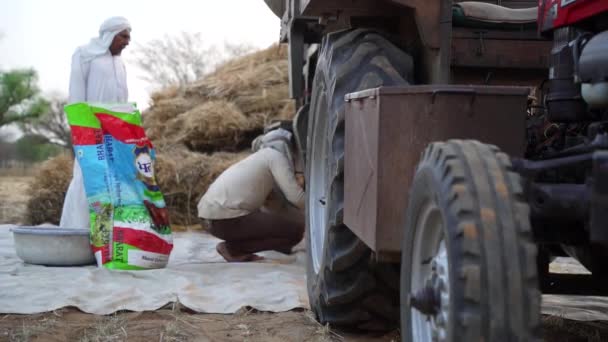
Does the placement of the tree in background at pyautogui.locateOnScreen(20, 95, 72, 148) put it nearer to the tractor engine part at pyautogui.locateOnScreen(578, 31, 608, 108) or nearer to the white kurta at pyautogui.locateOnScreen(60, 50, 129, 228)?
the white kurta at pyautogui.locateOnScreen(60, 50, 129, 228)

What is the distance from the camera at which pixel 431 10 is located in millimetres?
3568

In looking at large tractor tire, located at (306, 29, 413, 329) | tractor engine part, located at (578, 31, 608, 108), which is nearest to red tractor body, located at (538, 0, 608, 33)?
tractor engine part, located at (578, 31, 608, 108)

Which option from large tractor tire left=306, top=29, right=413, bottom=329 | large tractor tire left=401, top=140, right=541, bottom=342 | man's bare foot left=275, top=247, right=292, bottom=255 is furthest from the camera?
man's bare foot left=275, top=247, right=292, bottom=255

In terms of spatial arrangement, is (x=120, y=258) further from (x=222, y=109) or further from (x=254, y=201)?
(x=222, y=109)

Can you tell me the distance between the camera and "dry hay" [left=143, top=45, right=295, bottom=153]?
31.2ft

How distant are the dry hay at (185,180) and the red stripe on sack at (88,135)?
126 inches

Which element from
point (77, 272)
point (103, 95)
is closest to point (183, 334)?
point (77, 272)

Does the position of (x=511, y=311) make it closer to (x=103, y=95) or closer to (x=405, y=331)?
(x=405, y=331)

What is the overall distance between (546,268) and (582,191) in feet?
4.29

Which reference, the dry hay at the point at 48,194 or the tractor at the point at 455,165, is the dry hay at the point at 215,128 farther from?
the tractor at the point at 455,165

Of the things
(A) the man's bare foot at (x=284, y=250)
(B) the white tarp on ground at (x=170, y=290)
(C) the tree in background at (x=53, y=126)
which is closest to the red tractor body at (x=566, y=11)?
(B) the white tarp on ground at (x=170, y=290)

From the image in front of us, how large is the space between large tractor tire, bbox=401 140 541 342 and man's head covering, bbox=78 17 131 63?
15.8 ft

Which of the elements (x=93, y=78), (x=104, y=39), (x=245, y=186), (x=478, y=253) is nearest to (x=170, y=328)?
(x=245, y=186)

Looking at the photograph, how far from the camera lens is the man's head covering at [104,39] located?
6574 millimetres
